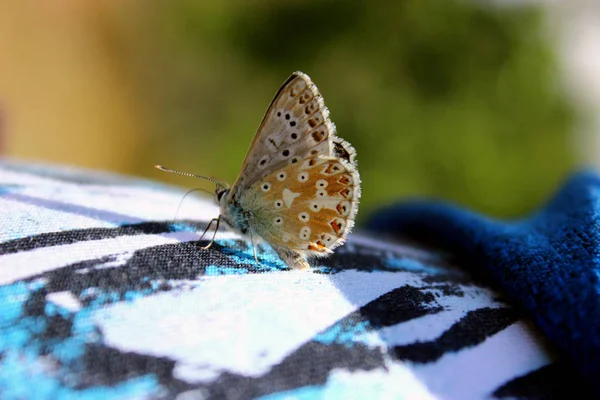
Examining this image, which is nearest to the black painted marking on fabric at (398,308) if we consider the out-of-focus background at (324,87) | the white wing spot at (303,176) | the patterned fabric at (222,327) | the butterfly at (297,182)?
the patterned fabric at (222,327)

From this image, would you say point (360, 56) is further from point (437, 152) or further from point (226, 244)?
point (226, 244)

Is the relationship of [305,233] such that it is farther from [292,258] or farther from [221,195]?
[221,195]

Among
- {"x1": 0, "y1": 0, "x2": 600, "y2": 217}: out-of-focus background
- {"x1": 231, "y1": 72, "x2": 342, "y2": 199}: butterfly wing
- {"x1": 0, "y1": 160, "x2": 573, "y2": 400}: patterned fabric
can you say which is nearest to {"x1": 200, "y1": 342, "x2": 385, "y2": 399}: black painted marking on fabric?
{"x1": 0, "y1": 160, "x2": 573, "y2": 400}: patterned fabric

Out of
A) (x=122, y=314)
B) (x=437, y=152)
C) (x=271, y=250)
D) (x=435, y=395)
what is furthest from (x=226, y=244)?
(x=437, y=152)

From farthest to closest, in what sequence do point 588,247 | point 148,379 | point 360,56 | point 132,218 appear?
point 360,56 < point 132,218 < point 588,247 < point 148,379

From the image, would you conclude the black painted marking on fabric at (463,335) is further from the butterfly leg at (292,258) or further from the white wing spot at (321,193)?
the white wing spot at (321,193)

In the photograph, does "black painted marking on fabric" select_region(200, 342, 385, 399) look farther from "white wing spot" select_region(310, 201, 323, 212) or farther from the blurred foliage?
the blurred foliage

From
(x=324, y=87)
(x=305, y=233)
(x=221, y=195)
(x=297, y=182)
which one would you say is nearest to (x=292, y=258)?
(x=305, y=233)
